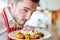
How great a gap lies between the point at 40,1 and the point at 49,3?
0.07 meters

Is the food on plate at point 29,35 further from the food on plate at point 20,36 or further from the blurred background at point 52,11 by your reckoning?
the blurred background at point 52,11

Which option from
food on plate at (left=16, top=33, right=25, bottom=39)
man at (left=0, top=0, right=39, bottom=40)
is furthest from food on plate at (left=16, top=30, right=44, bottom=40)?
man at (left=0, top=0, right=39, bottom=40)

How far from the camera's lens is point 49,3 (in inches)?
42.1

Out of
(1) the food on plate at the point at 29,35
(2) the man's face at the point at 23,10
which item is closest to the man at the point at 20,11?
(2) the man's face at the point at 23,10

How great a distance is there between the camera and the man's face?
1061 mm

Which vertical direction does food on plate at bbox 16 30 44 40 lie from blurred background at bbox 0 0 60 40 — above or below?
below

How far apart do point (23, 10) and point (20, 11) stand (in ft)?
0.07

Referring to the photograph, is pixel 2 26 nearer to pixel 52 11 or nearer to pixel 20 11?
pixel 20 11

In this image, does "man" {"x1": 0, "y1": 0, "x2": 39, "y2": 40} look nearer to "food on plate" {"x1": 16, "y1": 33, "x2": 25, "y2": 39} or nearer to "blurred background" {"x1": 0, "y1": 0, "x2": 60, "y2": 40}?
"blurred background" {"x1": 0, "y1": 0, "x2": 60, "y2": 40}

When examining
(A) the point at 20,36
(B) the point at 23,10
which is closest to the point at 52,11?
(B) the point at 23,10

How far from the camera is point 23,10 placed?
1.07 m

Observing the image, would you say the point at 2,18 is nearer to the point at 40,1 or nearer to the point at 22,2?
the point at 22,2

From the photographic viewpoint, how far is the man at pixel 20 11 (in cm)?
105

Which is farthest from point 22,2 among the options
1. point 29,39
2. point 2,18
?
point 29,39
